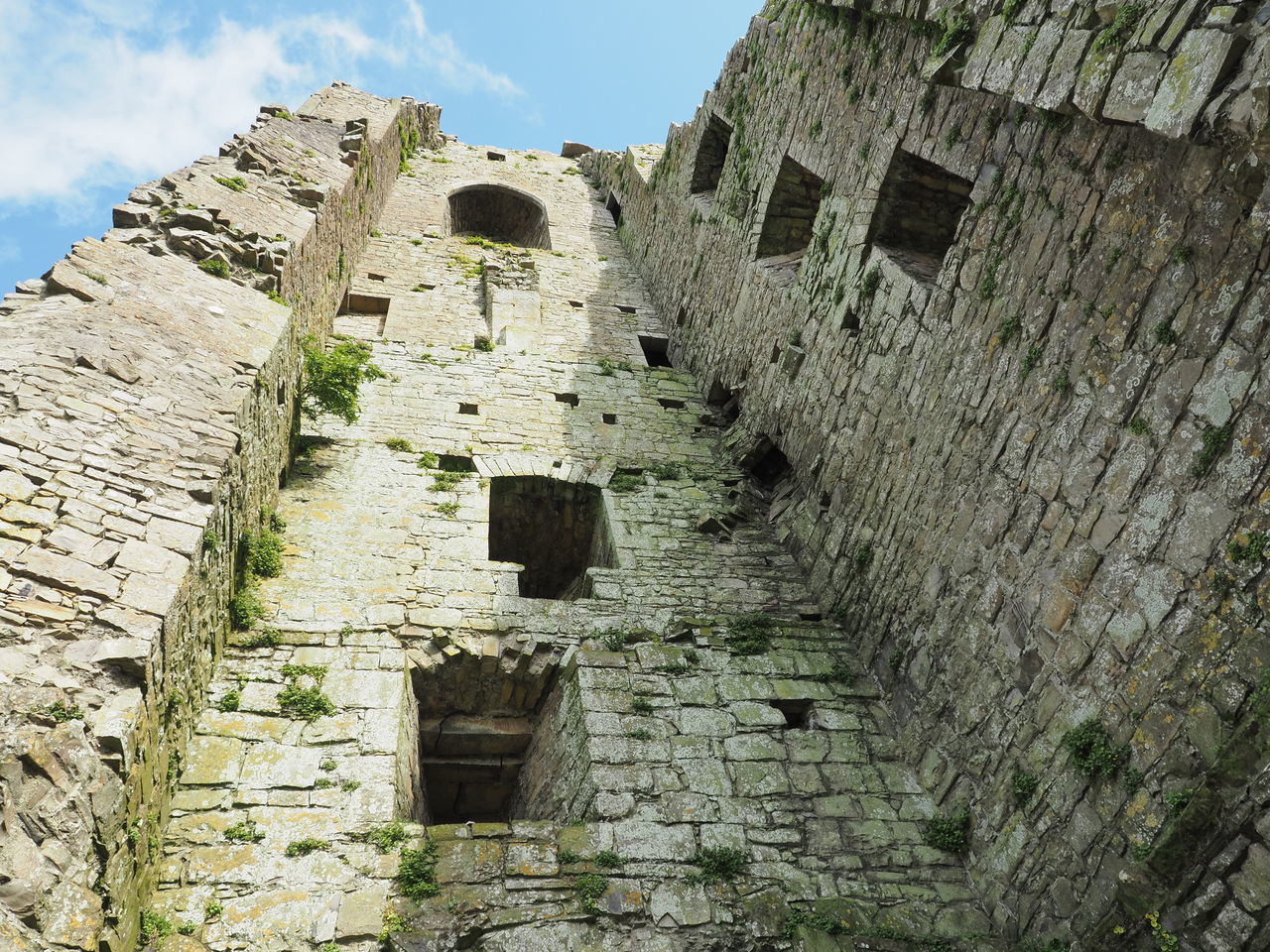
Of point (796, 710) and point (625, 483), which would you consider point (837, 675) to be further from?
point (625, 483)

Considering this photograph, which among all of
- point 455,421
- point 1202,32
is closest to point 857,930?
point 1202,32

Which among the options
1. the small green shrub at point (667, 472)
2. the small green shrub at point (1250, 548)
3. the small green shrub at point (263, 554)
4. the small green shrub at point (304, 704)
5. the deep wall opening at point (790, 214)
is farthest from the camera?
the deep wall opening at point (790, 214)

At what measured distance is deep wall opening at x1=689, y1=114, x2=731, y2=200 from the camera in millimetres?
12141

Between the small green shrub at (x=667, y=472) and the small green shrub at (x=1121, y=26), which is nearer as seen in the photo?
the small green shrub at (x=1121, y=26)

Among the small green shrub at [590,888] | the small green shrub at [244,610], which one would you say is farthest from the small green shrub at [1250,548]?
the small green shrub at [244,610]

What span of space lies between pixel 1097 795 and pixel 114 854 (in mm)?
4792

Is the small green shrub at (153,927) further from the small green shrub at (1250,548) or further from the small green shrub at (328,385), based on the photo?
the small green shrub at (1250,548)

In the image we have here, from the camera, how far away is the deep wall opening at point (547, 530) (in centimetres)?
840

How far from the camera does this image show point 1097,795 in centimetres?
414

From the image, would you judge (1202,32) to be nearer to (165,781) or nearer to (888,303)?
(888,303)

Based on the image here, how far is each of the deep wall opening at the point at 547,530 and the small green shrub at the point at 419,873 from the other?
3719 millimetres

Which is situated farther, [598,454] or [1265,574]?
[598,454]

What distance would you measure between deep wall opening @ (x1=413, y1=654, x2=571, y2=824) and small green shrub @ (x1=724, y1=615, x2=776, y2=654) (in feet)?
4.85

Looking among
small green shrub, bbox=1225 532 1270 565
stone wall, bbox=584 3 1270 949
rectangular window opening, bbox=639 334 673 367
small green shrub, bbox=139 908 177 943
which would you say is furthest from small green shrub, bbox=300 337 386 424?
small green shrub, bbox=1225 532 1270 565
